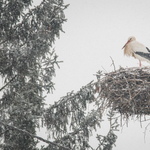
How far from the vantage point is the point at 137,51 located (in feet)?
19.3

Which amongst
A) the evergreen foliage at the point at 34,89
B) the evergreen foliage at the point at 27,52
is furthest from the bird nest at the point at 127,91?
the evergreen foliage at the point at 27,52

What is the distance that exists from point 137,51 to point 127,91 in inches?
82.8

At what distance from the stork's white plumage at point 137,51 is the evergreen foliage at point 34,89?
1.45 meters

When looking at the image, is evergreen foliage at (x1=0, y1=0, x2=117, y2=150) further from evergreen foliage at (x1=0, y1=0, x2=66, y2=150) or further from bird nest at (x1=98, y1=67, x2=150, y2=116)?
bird nest at (x1=98, y1=67, x2=150, y2=116)

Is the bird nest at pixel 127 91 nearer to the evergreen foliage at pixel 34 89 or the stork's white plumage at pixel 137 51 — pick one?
the evergreen foliage at pixel 34 89

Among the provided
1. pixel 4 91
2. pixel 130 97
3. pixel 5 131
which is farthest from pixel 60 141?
pixel 130 97

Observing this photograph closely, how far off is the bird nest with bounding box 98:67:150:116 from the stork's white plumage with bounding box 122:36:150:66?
5.13ft

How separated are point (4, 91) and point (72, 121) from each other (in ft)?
5.36

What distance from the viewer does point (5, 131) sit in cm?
477

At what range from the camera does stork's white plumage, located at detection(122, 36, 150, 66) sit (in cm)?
582

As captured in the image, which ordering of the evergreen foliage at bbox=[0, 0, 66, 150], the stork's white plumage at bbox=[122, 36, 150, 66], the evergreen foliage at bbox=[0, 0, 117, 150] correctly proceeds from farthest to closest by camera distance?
1. the stork's white plumage at bbox=[122, 36, 150, 66]
2. the evergreen foliage at bbox=[0, 0, 66, 150]
3. the evergreen foliage at bbox=[0, 0, 117, 150]

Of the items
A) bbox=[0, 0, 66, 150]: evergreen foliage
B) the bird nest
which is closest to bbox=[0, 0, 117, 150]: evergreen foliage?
bbox=[0, 0, 66, 150]: evergreen foliage

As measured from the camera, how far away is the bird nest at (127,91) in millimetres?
3906

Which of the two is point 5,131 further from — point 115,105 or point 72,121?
point 115,105
